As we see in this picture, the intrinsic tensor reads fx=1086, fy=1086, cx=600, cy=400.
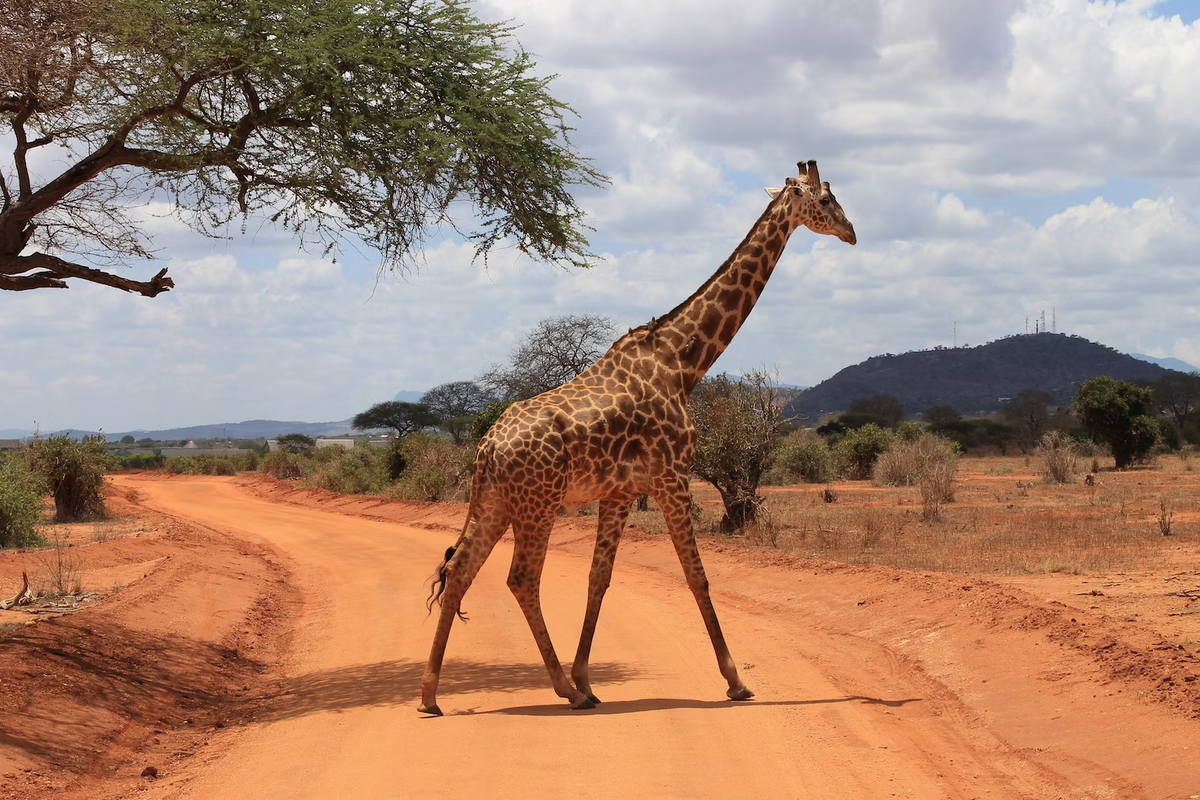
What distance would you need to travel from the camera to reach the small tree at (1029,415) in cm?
6644

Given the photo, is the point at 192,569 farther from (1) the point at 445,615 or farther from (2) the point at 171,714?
(1) the point at 445,615

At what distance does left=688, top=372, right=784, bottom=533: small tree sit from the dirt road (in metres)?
6.31

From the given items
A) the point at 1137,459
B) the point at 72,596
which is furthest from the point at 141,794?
the point at 1137,459

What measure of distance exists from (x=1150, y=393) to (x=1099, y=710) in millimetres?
38373

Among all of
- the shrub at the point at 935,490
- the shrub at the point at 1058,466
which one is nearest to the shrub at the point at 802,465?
the shrub at the point at 1058,466

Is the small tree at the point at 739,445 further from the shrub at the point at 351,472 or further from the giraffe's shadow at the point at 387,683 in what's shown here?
the shrub at the point at 351,472

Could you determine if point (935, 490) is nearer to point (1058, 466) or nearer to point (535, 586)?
point (1058, 466)

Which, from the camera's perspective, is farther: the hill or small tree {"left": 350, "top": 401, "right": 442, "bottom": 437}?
the hill

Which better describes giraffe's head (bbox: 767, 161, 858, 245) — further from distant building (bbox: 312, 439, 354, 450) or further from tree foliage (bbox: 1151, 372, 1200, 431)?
tree foliage (bbox: 1151, 372, 1200, 431)

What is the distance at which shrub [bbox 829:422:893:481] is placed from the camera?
3953 cm

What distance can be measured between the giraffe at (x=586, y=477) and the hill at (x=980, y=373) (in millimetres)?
114780

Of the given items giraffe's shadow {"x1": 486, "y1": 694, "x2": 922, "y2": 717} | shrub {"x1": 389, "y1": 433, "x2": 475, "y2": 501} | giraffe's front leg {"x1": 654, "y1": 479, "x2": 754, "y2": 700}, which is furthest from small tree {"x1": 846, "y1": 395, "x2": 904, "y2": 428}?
giraffe's front leg {"x1": 654, "y1": 479, "x2": 754, "y2": 700}

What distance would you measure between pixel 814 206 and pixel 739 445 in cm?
1173

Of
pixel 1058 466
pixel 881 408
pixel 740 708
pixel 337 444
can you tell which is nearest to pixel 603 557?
pixel 740 708
